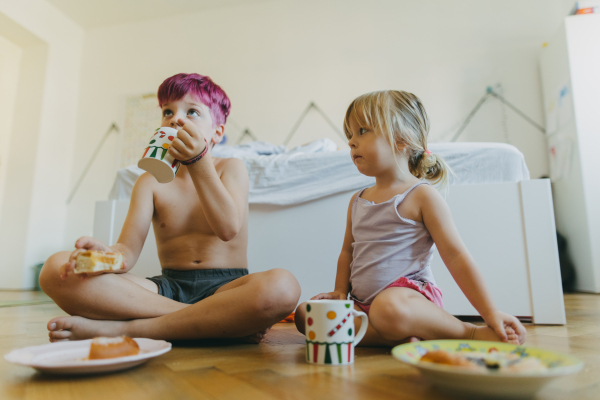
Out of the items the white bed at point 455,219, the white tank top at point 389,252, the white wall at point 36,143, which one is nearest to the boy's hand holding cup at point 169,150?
the white tank top at point 389,252

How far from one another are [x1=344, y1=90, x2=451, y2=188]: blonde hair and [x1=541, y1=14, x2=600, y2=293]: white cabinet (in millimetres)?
1612

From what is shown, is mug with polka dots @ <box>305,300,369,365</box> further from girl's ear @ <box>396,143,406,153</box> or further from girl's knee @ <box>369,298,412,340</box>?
girl's ear @ <box>396,143,406,153</box>

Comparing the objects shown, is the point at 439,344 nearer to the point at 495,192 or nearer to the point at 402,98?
the point at 402,98

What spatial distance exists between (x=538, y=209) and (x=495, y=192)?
0.36ft

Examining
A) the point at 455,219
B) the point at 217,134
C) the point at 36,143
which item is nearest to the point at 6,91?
the point at 36,143

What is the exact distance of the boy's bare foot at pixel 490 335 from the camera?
0.62 metres

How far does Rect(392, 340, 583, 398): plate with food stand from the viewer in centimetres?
38

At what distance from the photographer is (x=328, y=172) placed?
1256 millimetres

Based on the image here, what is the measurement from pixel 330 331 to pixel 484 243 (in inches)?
27.7

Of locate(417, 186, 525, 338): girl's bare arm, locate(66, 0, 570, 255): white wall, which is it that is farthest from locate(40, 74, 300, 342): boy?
locate(66, 0, 570, 255): white wall

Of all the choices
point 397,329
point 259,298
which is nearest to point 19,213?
point 259,298

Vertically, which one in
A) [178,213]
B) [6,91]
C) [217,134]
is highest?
[6,91]

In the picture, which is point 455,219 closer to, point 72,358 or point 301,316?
point 301,316

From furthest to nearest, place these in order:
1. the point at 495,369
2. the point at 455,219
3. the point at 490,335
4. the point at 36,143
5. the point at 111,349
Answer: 1. the point at 36,143
2. the point at 455,219
3. the point at 490,335
4. the point at 111,349
5. the point at 495,369
